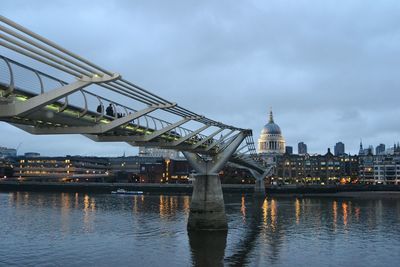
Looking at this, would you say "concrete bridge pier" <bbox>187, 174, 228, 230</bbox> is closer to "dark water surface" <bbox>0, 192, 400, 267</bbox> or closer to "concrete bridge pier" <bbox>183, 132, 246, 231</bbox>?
"concrete bridge pier" <bbox>183, 132, 246, 231</bbox>

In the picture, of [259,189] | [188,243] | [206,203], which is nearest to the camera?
[188,243]

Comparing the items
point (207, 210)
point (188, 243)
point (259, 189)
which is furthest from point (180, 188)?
point (188, 243)

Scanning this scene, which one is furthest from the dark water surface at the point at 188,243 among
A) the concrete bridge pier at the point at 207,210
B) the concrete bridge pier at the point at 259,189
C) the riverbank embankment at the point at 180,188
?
the riverbank embankment at the point at 180,188

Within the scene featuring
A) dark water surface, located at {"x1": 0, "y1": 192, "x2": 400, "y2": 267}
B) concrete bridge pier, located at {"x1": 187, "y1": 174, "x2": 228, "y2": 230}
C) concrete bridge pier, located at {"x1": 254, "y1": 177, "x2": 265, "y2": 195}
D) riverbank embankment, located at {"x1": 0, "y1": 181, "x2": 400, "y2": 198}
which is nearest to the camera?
dark water surface, located at {"x1": 0, "y1": 192, "x2": 400, "y2": 267}

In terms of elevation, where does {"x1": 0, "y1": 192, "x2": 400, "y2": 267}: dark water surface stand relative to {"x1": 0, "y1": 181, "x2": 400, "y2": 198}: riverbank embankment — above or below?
below

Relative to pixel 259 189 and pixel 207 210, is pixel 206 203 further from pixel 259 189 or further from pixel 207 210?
pixel 259 189

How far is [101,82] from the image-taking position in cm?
2427

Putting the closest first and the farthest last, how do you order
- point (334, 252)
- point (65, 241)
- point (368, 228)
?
1. point (334, 252)
2. point (65, 241)
3. point (368, 228)

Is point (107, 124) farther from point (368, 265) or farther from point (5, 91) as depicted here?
point (368, 265)

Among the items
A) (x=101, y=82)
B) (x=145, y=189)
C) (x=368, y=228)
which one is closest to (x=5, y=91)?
(x=101, y=82)

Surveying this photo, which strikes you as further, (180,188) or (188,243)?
(180,188)

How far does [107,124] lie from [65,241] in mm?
14108

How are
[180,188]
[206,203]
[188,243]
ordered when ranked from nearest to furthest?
[188,243]
[206,203]
[180,188]

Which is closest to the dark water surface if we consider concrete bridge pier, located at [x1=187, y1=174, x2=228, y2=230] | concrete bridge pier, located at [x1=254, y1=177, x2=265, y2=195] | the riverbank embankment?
concrete bridge pier, located at [x1=187, y1=174, x2=228, y2=230]
